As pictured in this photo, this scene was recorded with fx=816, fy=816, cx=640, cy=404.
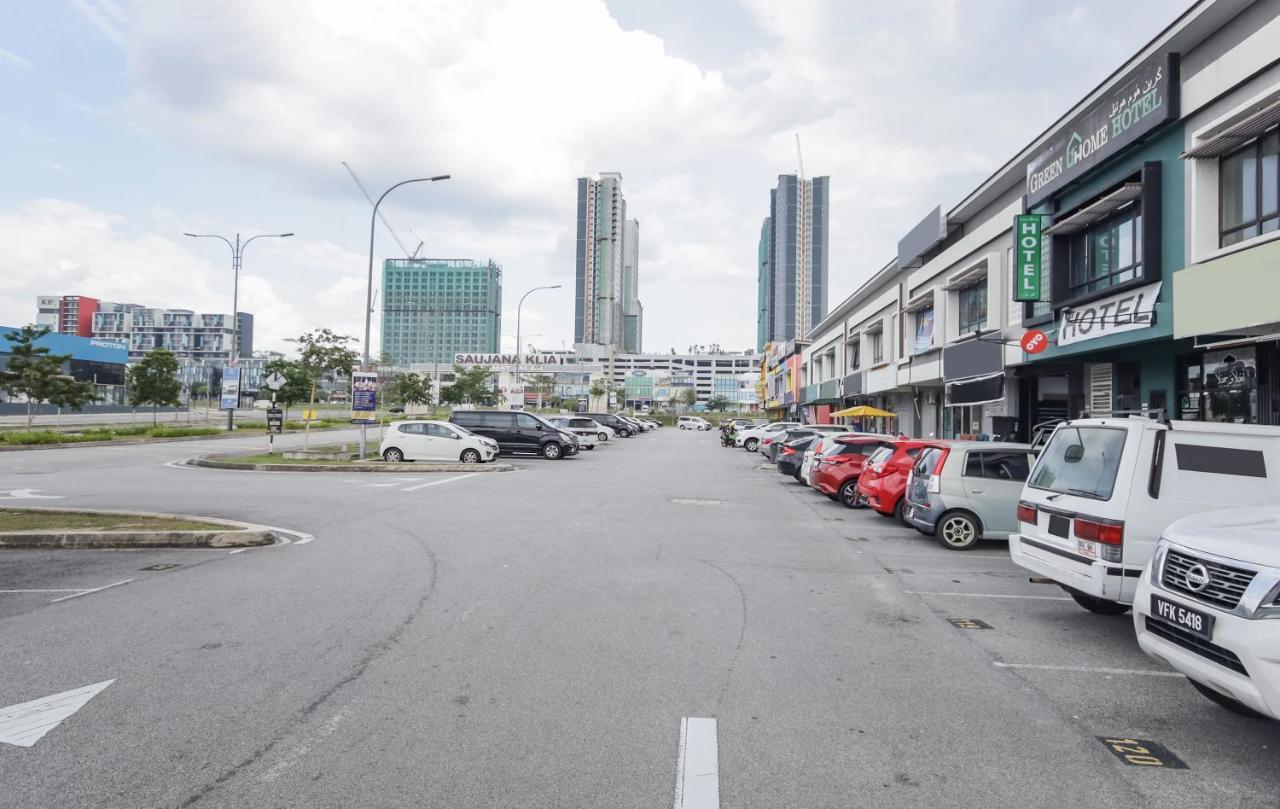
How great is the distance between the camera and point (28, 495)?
15.5 metres

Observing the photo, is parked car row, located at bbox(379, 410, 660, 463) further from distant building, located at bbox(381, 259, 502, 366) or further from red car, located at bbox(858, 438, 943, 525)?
distant building, located at bbox(381, 259, 502, 366)

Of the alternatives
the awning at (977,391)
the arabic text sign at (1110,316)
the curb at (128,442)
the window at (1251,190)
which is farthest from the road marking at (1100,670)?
the curb at (128,442)

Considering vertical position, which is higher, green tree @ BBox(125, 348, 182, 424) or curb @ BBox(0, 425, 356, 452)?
green tree @ BBox(125, 348, 182, 424)

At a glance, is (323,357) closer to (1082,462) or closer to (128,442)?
(128,442)

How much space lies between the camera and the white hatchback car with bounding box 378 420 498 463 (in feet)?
87.4

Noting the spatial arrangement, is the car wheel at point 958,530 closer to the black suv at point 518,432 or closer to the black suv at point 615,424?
the black suv at point 518,432

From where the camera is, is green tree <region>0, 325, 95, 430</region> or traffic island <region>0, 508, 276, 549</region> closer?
traffic island <region>0, 508, 276, 549</region>

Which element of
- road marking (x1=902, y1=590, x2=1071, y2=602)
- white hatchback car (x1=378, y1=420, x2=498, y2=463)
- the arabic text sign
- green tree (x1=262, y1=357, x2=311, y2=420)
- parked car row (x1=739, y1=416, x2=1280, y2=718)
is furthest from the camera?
green tree (x1=262, y1=357, x2=311, y2=420)

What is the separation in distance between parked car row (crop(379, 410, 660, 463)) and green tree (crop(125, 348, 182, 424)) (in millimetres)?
26292

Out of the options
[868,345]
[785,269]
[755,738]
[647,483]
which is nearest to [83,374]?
[868,345]

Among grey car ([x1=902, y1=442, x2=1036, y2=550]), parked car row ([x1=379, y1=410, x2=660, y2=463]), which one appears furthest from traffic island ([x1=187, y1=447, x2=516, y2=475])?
grey car ([x1=902, y1=442, x2=1036, y2=550])

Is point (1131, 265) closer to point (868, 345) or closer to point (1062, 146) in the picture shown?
point (1062, 146)

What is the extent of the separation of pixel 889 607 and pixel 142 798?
5.93 m

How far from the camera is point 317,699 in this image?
4.69 metres
